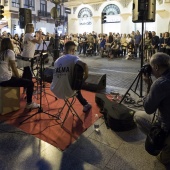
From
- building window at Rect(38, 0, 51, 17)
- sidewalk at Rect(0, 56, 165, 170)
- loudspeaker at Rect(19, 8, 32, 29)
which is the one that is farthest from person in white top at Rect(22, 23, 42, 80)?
building window at Rect(38, 0, 51, 17)

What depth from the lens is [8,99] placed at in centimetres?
408

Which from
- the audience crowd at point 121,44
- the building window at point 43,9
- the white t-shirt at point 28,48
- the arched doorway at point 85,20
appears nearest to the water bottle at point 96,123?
the white t-shirt at point 28,48

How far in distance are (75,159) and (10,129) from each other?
1341 millimetres

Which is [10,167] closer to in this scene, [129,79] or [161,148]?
[161,148]

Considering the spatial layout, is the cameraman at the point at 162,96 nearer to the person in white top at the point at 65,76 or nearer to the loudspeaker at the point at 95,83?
the person in white top at the point at 65,76

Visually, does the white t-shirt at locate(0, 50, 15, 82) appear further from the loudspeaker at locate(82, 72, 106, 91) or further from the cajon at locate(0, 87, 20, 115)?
the loudspeaker at locate(82, 72, 106, 91)

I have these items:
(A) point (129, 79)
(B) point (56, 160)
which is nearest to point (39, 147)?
(B) point (56, 160)

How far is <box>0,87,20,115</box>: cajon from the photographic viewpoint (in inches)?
157

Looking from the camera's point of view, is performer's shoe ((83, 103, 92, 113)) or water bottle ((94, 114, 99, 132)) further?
performer's shoe ((83, 103, 92, 113))

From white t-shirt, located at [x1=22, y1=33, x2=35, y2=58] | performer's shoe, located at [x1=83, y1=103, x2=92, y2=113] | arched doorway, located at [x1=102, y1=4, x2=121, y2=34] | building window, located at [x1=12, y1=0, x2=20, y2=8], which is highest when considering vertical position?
building window, located at [x1=12, y1=0, x2=20, y2=8]

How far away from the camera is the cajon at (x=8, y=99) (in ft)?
13.1

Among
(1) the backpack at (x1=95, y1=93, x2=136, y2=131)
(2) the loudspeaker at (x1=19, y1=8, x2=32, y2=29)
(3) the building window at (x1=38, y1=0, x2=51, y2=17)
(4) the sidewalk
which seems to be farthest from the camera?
(3) the building window at (x1=38, y1=0, x2=51, y2=17)

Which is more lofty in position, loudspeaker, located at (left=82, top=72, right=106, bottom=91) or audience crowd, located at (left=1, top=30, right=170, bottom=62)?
audience crowd, located at (left=1, top=30, right=170, bottom=62)

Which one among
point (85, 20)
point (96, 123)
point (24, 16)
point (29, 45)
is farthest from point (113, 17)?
point (96, 123)
